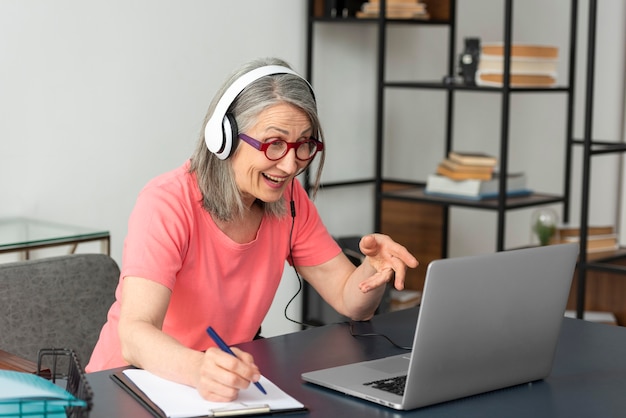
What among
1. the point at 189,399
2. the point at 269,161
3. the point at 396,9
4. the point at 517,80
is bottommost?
the point at 189,399

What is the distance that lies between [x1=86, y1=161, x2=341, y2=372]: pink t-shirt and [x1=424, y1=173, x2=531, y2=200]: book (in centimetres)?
139

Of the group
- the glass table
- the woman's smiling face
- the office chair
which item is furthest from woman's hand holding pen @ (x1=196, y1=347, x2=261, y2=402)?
the glass table

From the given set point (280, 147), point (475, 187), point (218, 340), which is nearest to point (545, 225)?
point (475, 187)

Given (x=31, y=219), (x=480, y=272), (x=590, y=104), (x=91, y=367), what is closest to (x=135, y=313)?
(x=91, y=367)

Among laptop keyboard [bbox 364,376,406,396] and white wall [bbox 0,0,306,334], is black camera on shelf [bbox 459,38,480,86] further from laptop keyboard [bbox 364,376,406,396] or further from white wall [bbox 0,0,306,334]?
laptop keyboard [bbox 364,376,406,396]

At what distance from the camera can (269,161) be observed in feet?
6.10

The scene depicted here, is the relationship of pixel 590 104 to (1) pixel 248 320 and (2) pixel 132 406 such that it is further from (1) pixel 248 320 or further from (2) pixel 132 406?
(2) pixel 132 406

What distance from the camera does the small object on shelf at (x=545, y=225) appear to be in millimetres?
3655

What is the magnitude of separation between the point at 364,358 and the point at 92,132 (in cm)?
167

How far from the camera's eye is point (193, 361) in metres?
1.50

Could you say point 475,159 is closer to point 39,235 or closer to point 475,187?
point 475,187

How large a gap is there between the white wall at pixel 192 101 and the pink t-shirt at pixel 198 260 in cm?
114

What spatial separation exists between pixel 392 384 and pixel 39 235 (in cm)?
145

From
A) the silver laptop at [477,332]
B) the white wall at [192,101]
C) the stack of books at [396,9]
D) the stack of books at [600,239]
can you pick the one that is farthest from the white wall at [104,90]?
the silver laptop at [477,332]
